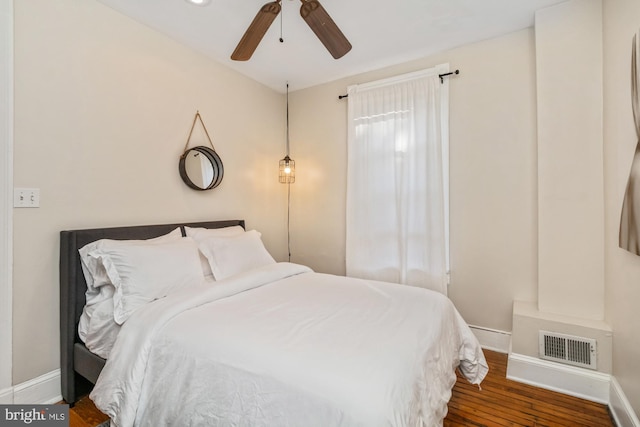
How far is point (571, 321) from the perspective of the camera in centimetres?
206

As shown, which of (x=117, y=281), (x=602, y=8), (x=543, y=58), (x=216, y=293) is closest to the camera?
(x=117, y=281)

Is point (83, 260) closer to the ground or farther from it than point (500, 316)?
farther from it

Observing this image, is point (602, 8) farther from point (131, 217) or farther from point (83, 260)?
point (83, 260)

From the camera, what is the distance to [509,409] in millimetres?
1819

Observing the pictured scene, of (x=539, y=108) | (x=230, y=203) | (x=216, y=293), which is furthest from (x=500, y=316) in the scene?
(x=230, y=203)

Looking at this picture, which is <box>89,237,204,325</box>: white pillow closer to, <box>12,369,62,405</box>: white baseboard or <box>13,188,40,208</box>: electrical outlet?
<box>13,188,40,208</box>: electrical outlet

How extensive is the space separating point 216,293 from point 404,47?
8.47 ft

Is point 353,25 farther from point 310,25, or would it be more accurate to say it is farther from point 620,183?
point 620,183

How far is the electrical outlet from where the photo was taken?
1.72 meters

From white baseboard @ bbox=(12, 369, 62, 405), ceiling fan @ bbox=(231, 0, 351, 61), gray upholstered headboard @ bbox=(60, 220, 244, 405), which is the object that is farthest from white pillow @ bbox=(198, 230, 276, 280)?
ceiling fan @ bbox=(231, 0, 351, 61)

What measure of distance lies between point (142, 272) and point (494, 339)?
2775mm

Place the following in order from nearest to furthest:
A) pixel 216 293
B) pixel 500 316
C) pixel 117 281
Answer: pixel 117 281 < pixel 216 293 < pixel 500 316

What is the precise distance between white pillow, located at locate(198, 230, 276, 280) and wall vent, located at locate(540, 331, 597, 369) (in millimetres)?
2128

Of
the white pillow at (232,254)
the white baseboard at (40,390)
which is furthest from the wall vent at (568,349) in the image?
the white baseboard at (40,390)
